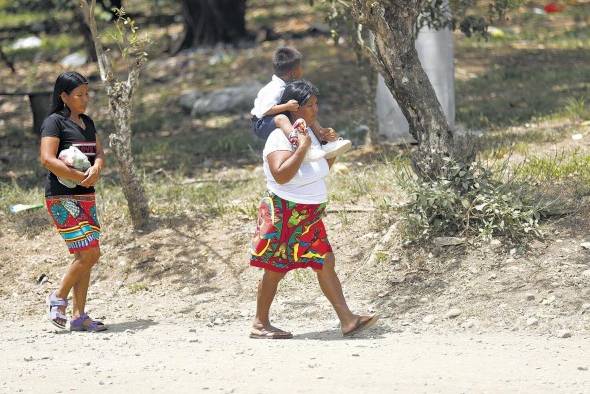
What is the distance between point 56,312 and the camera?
6367mm

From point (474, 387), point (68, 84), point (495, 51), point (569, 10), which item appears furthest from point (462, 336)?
point (569, 10)

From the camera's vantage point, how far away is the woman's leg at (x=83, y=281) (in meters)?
6.29

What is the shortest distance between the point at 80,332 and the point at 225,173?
385 cm

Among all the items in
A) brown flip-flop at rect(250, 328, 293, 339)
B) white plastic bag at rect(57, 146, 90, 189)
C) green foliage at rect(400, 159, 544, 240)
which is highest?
white plastic bag at rect(57, 146, 90, 189)

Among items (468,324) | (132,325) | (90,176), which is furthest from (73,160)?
(468,324)

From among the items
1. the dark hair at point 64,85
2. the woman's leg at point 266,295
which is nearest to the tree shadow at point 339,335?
the woman's leg at point 266,295

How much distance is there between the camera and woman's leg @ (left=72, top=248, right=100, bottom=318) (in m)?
6.29

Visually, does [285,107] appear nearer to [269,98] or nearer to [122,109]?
[269,98]

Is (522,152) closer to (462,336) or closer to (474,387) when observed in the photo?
(462,336)

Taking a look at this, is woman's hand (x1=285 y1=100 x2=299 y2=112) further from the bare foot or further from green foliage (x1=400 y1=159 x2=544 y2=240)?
green foliage (x1=400 y1=159 x2=544 y2=240)

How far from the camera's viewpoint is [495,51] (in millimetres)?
15070

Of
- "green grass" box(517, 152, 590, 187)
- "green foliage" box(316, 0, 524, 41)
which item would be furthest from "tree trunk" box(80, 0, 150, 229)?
"green grass" box(517, 152, 590, 187)

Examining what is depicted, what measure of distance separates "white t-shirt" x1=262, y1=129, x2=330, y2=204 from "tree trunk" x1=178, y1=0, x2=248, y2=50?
10.6 m

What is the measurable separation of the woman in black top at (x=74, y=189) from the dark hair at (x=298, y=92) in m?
1.18
